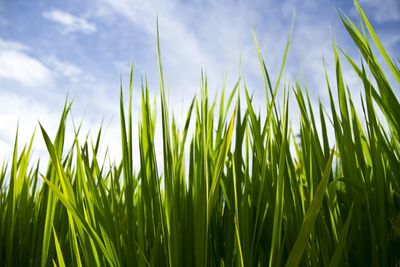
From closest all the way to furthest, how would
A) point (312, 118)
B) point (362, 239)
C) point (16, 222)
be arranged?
1. point (362, 239)
2. point (312, 118)
3. point (16, 222)

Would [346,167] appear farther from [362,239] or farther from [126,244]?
[126,244]

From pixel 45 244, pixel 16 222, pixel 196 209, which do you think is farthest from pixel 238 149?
pixel 16 222

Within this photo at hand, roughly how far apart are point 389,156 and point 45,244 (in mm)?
782

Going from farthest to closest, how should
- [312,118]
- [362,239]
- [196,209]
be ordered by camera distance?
[312,118] < [362,239] < [196,209]

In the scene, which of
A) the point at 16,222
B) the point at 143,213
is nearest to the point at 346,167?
the point at 143,213

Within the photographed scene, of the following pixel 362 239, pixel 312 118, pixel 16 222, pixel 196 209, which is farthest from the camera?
pixel 16 222

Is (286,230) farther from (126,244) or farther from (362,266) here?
(126,244)

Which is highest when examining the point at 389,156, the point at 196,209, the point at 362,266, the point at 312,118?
the point at 312,118

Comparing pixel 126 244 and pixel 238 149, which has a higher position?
pixel 238 149

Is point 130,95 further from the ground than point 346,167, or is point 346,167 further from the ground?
point 130,95

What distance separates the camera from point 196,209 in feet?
2.38

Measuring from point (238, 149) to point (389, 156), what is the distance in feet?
1.03

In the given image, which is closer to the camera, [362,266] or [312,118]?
[362,266]

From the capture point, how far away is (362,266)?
81 cm
